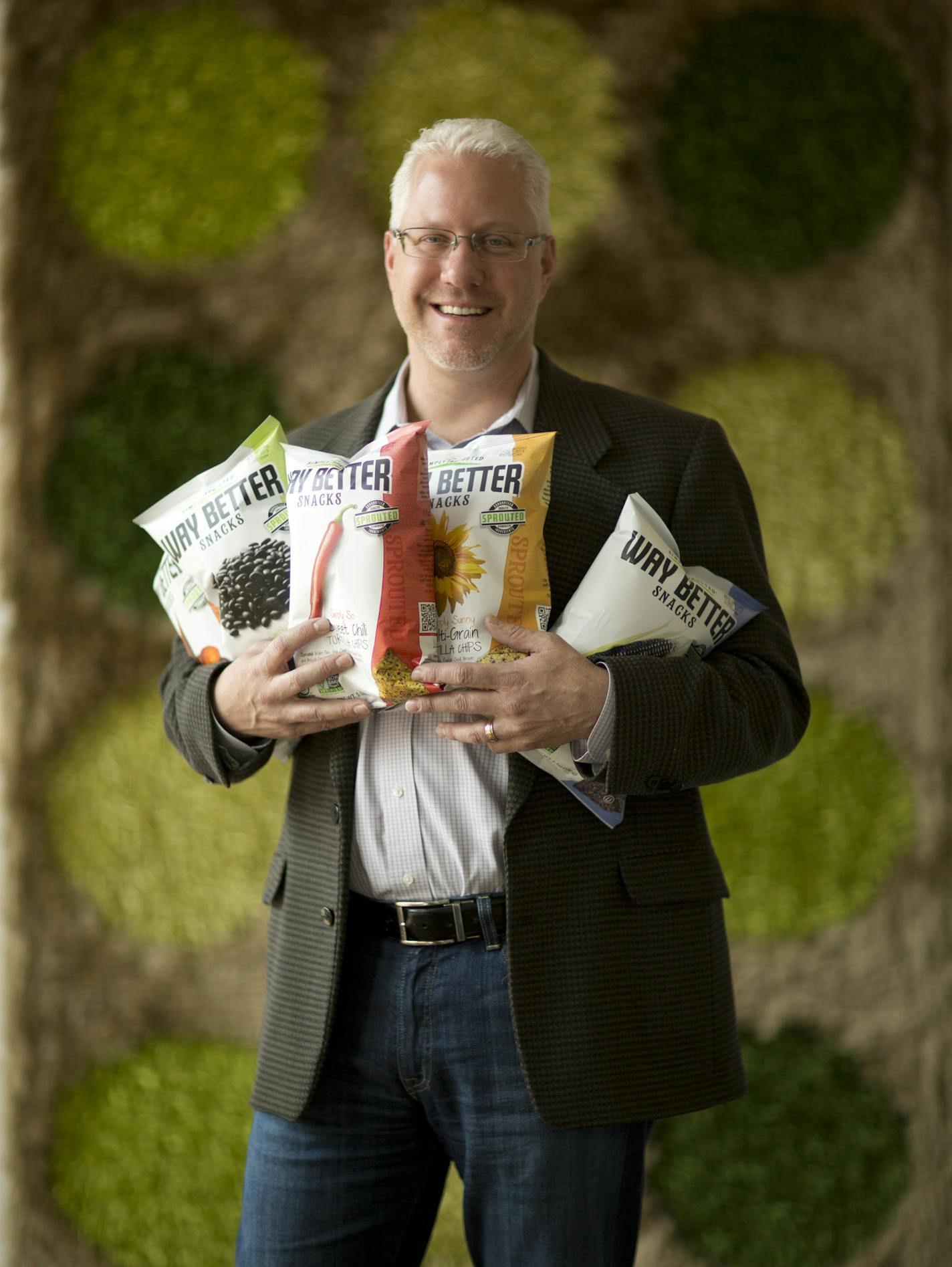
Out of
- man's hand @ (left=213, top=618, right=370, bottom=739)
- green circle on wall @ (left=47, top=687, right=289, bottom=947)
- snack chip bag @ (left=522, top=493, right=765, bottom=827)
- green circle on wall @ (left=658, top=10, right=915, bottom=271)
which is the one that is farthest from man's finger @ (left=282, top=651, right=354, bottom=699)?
green circle on wall @ (left=658, top=10, right=915, bottom=271)

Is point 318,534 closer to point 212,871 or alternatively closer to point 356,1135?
point 356,1135

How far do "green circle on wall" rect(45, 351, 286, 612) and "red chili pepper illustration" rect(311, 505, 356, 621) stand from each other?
3.64 ft

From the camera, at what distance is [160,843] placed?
221 centimetres

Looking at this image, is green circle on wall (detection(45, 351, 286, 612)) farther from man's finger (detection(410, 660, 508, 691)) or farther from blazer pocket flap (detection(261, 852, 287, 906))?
man's finger (detection(410, 660, 508, 691))

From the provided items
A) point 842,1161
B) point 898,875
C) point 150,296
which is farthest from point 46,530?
point 842,1161

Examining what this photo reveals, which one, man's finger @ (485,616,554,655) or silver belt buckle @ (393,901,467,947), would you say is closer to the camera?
man's finger @ (485,616,554,655)

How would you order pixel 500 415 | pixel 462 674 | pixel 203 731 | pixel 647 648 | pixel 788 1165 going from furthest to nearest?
pixel 788 1165, pixel 500 415, pixel 203 731, pixel 647 648, pixel 462 674

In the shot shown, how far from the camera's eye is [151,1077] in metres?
2.21

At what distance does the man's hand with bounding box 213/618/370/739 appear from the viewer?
1185 millimetres

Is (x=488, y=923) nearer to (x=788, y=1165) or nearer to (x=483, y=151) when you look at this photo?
(x=483, y=151)

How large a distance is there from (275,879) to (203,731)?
223 mm

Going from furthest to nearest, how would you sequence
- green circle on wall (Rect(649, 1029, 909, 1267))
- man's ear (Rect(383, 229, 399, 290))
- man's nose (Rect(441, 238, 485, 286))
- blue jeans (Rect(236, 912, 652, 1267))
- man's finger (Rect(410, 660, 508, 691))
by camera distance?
1. green circle on wall (Rect(649, 1029, 909, 1267))
2. man's ear (Rect(383, 229, 399, 290))
3. man's nose (Rect(441, 238, 485, 286))
4. blue jeans (Rect(236, 912, 652, 1267))
5. man's finger (Rect(410, 660, 508, 691))

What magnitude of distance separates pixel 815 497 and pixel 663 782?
113 cm

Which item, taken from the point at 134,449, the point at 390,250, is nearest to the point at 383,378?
the point at 134,449
